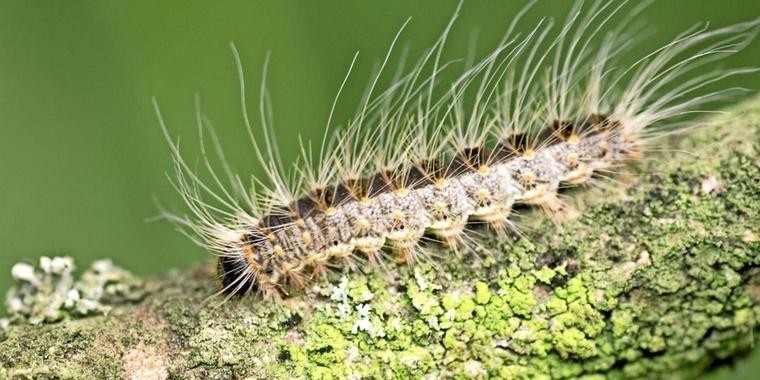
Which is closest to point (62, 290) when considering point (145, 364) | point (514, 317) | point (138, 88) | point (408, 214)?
point (145, 364)

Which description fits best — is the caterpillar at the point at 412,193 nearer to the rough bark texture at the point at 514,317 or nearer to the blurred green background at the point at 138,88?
the rough bark texture at the point at 514,317

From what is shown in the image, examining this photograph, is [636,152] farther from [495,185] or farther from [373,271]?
[373,271]

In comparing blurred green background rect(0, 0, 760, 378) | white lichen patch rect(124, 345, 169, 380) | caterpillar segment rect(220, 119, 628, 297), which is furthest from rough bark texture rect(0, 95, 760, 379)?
blurred green background rect(0, 0, 760, 378)

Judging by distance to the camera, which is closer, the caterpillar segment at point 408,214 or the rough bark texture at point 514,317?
the rough bark texture at point 514,317

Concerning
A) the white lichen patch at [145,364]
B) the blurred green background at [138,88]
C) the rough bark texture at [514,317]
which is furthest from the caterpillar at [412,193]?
the blurred green background at [138,88]

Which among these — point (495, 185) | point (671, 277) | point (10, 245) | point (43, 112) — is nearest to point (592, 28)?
point (495, 185)

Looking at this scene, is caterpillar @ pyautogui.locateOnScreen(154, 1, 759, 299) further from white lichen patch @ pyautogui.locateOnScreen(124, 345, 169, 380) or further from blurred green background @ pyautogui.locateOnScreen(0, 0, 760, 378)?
blurred green background @ pyautogui.locateOnScreen(0, 0, 760, 378)

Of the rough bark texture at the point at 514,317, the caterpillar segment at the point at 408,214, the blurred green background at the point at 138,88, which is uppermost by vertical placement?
the blurred green background at the point at 138,88
